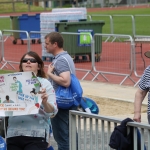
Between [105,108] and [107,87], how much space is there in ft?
8.66

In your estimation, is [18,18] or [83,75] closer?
[83,75]

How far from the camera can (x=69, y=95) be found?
706 centimetres

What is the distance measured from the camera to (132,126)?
5434mm

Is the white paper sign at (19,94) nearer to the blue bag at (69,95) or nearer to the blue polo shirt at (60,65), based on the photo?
the blue bag at (69,95)

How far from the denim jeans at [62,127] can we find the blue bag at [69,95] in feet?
0.40

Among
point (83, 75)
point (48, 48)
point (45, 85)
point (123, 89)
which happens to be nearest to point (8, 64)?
point (83, 75)

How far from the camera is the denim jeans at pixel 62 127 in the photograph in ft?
23.4

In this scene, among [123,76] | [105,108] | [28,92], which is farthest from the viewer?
[123,76]

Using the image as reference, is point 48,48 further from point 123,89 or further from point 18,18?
point 18,18

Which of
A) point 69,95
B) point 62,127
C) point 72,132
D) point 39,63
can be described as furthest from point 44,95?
point 62,127

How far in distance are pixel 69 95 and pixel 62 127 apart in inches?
15.4

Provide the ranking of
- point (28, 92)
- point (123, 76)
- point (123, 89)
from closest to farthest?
point (28, 92) < point (123, 89) < point (123, 76)

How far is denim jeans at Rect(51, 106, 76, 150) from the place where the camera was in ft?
23.4

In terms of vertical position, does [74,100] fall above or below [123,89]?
above
